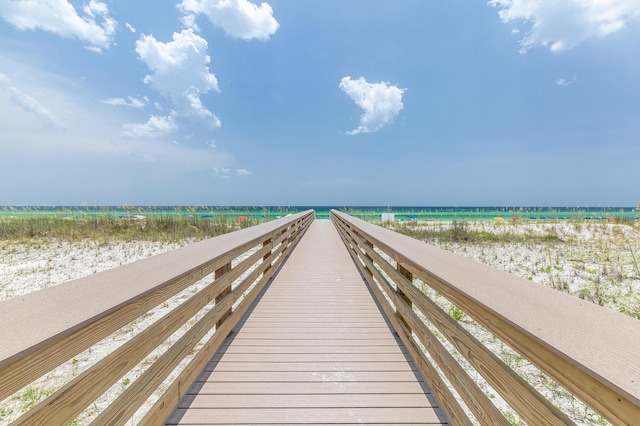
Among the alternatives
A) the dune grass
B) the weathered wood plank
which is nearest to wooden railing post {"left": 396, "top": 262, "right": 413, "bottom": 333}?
the weathered wood plank

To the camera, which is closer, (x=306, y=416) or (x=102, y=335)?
(x=102, y=335)

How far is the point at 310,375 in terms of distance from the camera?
7.38ft

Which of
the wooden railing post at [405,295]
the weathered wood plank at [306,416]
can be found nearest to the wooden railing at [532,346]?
the weathered wood plank at [306,416]

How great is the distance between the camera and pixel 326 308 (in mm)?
3688

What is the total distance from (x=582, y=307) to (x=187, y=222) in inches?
495

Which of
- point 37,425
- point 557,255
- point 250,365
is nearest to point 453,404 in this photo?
point 250,365

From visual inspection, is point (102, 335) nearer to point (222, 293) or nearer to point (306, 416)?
point (306, 416)

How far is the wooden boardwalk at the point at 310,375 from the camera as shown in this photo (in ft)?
6.05

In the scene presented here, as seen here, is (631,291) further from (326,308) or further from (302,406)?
(302,406)

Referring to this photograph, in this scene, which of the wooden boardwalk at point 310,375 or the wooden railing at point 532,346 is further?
the wooden boardwalk at point 310,375

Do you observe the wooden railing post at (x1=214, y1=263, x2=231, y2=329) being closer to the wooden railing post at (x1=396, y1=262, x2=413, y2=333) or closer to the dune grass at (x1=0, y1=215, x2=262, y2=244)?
the wooden railing post at (x1=396, y1=262, x2=413, y2=333)

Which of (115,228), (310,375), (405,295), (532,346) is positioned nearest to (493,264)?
(405,295)

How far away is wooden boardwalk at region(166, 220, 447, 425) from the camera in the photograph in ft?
6.05

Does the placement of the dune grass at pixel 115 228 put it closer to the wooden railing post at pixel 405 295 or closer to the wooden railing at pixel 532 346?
the wooden railing post at pixel 405 295
